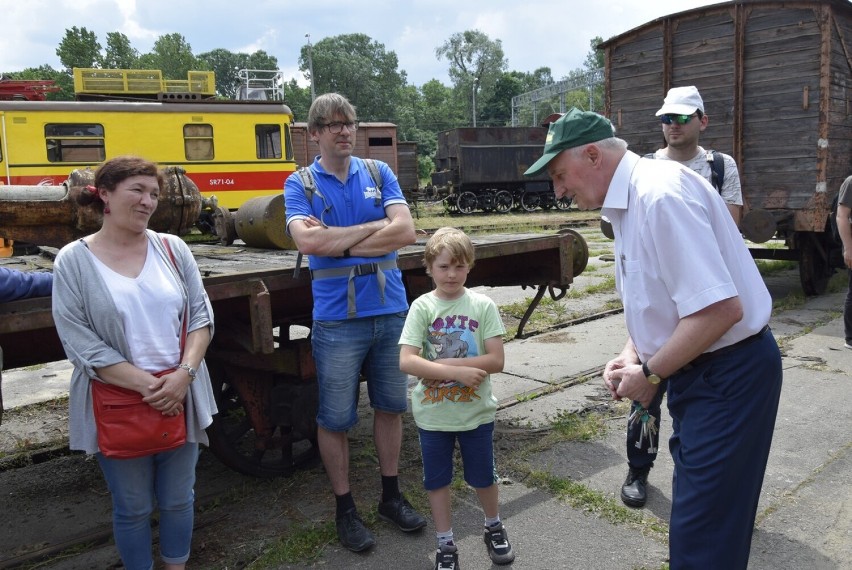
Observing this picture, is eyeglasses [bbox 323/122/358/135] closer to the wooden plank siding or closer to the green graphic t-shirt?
the green graphic t-shirt

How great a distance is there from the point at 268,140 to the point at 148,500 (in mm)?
15010

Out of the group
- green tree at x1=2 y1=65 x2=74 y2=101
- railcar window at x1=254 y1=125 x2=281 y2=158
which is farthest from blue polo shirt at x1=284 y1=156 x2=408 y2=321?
green tree at x1=2 y1=65 x2=74 y2=101

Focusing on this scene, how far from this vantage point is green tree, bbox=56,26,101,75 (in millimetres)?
63344

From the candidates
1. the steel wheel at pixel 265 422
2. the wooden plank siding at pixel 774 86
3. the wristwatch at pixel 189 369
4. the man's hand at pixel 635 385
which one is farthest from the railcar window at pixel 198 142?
the man's hand at pixel 635 385

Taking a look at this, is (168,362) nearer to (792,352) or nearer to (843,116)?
(792,352)

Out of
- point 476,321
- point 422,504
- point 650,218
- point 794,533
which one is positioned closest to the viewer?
point 650,218

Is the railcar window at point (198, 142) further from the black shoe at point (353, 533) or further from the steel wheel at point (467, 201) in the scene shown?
the steel wheel at point (467, 201)

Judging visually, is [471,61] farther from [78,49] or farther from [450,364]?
[450,364]

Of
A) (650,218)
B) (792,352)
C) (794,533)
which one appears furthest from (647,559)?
(792,352)

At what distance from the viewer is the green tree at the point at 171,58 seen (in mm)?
81125

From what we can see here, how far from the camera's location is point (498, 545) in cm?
322

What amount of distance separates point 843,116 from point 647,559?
7678 millimetres

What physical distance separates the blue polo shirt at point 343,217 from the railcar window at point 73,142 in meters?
13.4

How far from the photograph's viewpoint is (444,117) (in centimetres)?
9250
